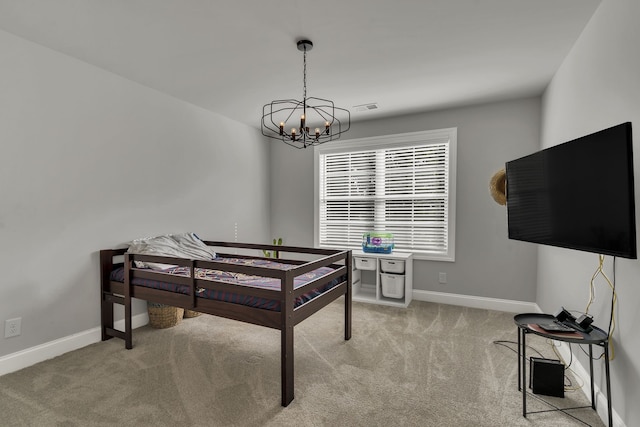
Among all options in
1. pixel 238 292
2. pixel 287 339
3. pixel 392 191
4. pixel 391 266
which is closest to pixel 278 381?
pixel 287 339

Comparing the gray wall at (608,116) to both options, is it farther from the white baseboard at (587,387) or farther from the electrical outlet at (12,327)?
the electrical outlet at (12,327)

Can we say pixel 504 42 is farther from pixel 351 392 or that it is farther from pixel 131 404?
pixel 131 404

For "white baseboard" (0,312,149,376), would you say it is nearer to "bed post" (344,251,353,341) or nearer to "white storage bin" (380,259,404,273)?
"bed post" (344,251,353,341)

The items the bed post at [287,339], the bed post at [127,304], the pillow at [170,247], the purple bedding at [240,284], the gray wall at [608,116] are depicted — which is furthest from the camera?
the pillow at [170,247]

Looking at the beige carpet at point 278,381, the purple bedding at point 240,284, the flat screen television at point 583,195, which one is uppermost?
the flat screen television at point 583,195

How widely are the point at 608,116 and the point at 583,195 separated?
Answer: 57cm

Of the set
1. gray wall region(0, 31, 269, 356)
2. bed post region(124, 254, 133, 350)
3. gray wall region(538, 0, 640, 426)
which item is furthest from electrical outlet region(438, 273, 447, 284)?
bed post region(124, 254, 133, 350)

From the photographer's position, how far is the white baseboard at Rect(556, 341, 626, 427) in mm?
1705

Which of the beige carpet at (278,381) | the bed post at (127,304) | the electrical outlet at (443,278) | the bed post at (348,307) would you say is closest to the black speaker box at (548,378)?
the beige carpet at (278,381)

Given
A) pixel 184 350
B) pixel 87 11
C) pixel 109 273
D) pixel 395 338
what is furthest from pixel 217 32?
pixel 395 338

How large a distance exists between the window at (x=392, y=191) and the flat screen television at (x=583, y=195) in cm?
164

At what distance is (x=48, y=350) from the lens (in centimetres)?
248

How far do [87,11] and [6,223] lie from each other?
154cm

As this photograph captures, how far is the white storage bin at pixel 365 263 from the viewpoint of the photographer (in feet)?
13.0
